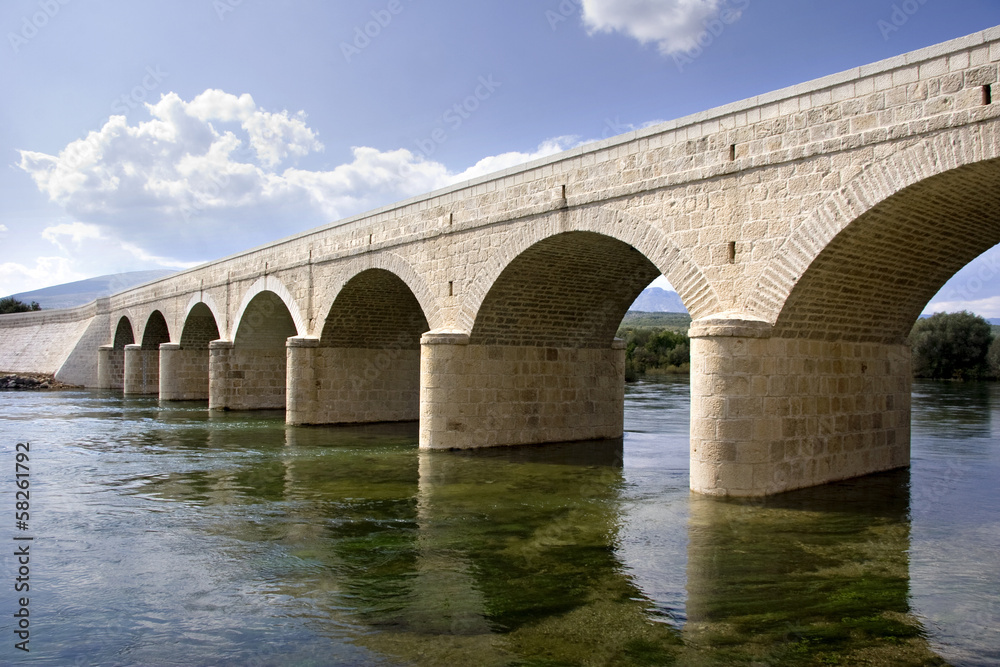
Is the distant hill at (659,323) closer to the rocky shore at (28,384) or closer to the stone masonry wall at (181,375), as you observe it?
the rocky shore at (28,384)

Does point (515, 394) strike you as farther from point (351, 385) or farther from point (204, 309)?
point (204, 309)

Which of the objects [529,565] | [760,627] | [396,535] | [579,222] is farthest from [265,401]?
[760,627]

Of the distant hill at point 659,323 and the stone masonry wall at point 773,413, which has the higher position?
the distant hill at point 659,323

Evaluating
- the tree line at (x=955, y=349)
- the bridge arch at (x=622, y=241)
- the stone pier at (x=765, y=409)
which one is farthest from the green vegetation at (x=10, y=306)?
the stone pier at (x=765, y=409)

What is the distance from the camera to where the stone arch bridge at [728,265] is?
7.05 m

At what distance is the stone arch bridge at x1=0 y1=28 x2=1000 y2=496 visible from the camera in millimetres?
7055

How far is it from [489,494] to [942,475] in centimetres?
574

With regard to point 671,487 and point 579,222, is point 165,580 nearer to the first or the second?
point 671,487

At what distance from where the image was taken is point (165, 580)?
5.43 m

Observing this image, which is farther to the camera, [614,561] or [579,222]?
[579,222]

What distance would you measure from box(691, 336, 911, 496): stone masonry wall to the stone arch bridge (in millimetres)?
23

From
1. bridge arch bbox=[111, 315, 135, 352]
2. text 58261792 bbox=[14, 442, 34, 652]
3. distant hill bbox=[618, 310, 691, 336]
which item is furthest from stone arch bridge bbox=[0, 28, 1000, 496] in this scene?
distant hill bbox=[618, 310, 691, 336]

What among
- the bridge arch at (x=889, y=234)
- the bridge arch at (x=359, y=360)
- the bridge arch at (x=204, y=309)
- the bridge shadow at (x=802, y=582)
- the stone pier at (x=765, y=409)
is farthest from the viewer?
the bridge arch at (x=204, y=309)

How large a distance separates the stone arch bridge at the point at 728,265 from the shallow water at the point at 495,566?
1.06m
